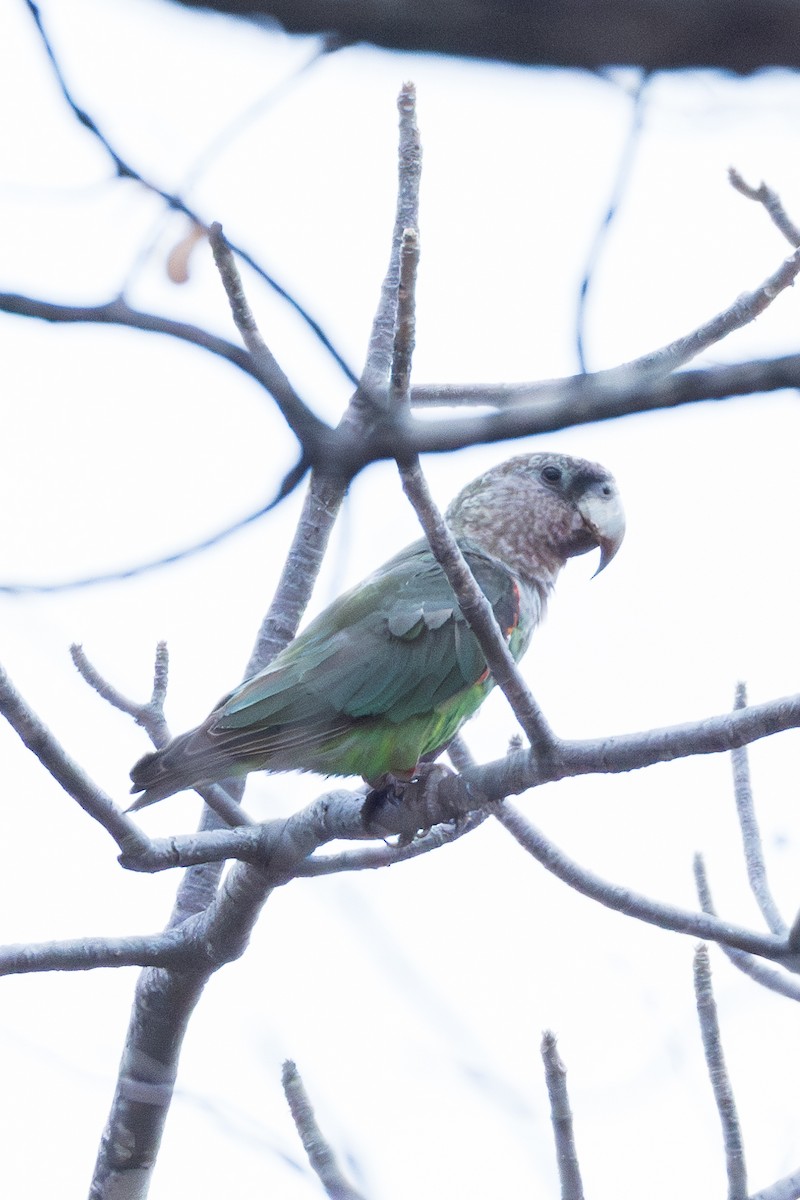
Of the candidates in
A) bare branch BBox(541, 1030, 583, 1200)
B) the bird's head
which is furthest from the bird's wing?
bare branch BBox(541, 1030, 583, 1200)

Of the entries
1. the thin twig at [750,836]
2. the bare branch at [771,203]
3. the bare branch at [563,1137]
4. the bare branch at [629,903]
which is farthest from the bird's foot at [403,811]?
the bare branch at [771,203]

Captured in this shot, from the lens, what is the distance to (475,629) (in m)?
2.49

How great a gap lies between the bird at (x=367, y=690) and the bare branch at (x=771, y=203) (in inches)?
54.0

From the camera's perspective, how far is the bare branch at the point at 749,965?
3193 millimetres

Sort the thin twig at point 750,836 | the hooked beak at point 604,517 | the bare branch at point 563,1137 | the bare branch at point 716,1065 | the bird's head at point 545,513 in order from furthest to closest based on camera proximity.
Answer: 1. the hooked beak at point 604,517
2. the bird's head at point 545,513
3. the thin twig at point 750,836
4. the bare branch at point 716,1065
5. the bare branch at point 563,1137

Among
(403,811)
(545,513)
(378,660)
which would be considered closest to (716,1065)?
(403,811)

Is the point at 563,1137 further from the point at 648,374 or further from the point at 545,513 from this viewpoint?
the point at 545,513

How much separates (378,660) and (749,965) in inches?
57.4

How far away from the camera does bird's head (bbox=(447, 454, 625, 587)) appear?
499 cm

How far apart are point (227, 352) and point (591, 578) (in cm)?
387

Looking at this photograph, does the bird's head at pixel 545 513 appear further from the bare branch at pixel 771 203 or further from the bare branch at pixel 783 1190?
the bare branch at pixel 783 1190

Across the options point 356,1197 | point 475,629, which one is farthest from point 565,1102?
point 475,629

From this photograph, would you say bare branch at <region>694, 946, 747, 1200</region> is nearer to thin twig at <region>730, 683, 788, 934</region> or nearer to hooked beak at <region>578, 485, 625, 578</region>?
thin twig at <region>730, 683, 788, 934</region>

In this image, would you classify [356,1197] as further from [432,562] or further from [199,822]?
[432,562]
